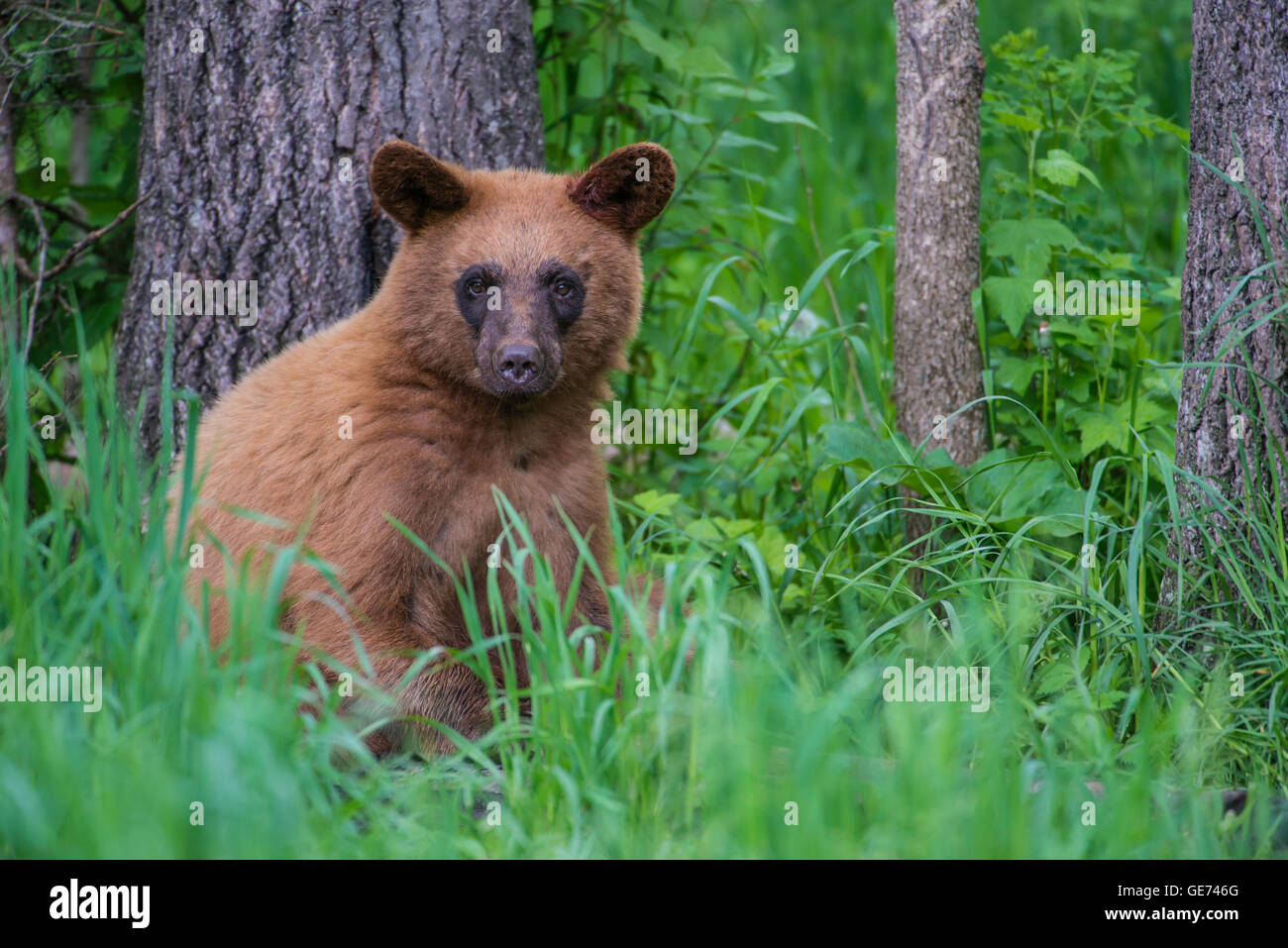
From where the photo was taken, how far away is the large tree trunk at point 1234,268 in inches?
131

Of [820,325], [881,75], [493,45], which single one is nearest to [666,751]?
[493,45]

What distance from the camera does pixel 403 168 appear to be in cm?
350

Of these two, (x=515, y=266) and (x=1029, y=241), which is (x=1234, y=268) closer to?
(x=1029, y=241)

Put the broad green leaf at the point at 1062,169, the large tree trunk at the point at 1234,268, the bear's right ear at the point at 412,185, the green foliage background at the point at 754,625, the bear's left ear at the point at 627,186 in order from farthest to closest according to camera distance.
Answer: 1. the broad green leaf at the point at 1062,169
2. the bear's left ear at the point at 627,186
3. the bear's right ear at the point at 412,185
4. the large tree trunk at the point at 1234,268
5. the green foliage background at the point at 754,625

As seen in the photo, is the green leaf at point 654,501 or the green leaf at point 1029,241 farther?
the green leaf at point 654,501

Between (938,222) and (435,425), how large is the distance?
1.84m

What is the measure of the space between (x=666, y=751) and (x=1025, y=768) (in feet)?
2.46

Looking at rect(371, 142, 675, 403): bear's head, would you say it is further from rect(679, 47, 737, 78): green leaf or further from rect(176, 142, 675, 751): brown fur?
rect(679, 47, 737, 78): green leaf

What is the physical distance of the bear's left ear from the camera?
3.68 meters

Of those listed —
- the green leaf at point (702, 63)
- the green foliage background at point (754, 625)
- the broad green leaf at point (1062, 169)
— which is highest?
the green leaf at point (702, 63)

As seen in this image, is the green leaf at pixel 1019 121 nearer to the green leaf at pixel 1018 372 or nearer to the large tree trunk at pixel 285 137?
the green leaf at pixel 1018 372

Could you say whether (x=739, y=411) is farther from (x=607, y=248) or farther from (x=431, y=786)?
(x=431, y=786)

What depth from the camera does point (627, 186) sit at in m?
3.75

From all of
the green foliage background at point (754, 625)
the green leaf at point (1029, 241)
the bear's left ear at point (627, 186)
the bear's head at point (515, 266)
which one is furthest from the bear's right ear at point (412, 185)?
the green leaf at point (1029, 241)
